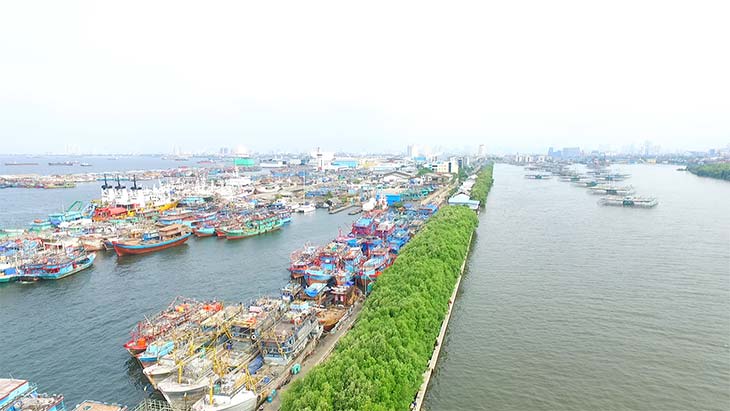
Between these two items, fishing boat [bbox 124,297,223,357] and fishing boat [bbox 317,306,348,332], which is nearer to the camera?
fishing boat [bbox 124,297,223,357]

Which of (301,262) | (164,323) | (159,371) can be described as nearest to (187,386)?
(159,371)

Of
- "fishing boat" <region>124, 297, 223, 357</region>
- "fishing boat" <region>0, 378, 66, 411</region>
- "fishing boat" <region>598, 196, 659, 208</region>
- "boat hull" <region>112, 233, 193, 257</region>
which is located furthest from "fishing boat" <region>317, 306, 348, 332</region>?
"fishing boat" <region>598, 196, 659, 208</region>

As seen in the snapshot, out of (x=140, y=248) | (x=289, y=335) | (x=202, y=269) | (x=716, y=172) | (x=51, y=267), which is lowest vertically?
(x=202, y=269)

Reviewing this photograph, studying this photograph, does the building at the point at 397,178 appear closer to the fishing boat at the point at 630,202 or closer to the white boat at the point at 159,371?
the fishing boat at the point at 630,202

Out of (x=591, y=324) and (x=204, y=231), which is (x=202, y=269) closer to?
(x=204, y=231)

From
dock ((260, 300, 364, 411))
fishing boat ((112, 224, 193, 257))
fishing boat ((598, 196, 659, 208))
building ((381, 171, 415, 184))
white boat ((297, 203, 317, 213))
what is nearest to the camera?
dock ((260, 300, 364, 411))

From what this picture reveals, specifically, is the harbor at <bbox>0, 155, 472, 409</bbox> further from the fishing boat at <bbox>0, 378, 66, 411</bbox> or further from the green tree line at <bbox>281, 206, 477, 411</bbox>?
the green tree line at <bbox>281, 206, 477, 411</bbox>

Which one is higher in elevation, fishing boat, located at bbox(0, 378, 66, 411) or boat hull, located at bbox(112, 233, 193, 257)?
fishing boat, located at bbox(0, 378, 66, 411)

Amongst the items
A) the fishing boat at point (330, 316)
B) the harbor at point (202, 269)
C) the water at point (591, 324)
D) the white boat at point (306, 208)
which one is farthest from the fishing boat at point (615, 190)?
the fishing boat at point (330, 316)
